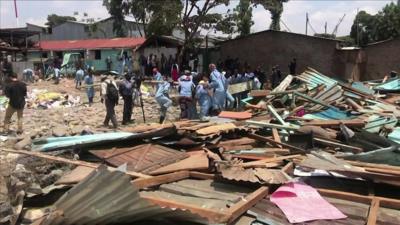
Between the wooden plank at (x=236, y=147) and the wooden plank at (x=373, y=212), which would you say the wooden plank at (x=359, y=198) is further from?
the wooden plank at (x=236, y=147)

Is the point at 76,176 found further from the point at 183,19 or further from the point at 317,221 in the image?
the point at 183,19

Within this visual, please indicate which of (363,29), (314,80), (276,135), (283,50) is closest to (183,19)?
(283,50)

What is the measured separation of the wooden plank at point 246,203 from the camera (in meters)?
4.77

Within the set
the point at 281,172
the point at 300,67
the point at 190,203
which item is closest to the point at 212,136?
the point at 281,172

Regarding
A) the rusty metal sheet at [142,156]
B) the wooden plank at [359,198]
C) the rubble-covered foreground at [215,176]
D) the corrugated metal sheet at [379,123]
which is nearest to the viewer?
the rubble-covered foreground at [215,176]

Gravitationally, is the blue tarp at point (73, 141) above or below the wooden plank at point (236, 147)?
above

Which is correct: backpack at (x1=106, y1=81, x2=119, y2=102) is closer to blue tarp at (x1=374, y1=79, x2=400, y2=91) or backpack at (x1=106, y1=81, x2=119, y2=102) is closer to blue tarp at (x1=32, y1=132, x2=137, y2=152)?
blue tarp at (x1=32, y1=132, x2=137, y2=152)

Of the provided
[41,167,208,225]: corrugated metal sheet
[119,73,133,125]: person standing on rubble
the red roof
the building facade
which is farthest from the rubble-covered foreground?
the red roof

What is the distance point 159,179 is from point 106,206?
1.89m

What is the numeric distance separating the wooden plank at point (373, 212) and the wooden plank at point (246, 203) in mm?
1097

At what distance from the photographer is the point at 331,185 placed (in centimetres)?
→ 587

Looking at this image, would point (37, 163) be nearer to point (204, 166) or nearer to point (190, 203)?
point (204, 166)

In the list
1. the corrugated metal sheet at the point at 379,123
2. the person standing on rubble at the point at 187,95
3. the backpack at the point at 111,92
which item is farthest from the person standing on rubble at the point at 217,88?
the corrugated metal sheet at the point at 379,123

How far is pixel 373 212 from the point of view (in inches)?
196
